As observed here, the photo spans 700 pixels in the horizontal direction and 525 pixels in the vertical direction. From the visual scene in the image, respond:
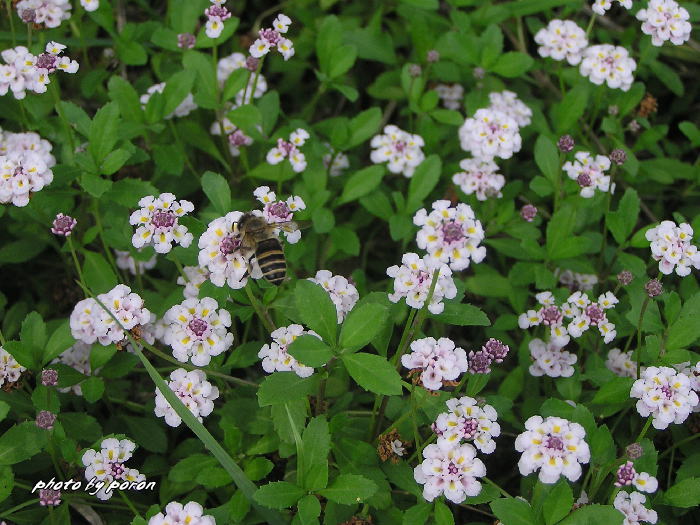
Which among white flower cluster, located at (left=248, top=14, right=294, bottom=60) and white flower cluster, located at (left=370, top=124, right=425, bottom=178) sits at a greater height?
white flower cluster, located at (left=248, top=14, right=294, bottom=60)

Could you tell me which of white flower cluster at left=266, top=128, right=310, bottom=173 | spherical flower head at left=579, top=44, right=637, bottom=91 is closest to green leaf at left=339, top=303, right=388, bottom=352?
white flower cluster at left=266, top=128, right=310, bottom=173

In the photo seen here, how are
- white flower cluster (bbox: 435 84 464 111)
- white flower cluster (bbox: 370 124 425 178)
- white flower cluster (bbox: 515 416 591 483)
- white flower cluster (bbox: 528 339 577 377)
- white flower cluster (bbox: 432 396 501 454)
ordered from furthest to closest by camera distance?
white flower cluster (bbox: 435 84 464 111) < white flower cluster (bbox: 370 124 425 178) < white flower cluster (bbox: 528 339 577 377) < white flower cluster (bbox: 432 396 501 454) < white flower cluster (bbox: 515 416 591 483)

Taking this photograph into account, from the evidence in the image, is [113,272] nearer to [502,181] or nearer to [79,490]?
[79,490]

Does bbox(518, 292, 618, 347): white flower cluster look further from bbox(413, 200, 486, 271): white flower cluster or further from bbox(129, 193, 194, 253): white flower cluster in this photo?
bbox(129, 193, 194, 253): white flower cluster

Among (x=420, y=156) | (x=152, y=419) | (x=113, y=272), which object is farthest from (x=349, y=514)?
(x=420, y=156)

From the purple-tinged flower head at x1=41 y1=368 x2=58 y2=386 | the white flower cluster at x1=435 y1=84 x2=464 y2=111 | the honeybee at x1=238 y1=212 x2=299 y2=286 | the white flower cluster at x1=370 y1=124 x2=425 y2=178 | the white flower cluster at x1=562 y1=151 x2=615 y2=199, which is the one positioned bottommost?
the purple-tinged flower head at x1=41 y1=368 x2=58 y2=386

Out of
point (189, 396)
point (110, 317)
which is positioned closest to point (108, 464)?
point (189, 396)

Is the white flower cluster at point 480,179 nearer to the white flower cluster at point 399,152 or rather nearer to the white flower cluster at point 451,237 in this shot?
the white flower cluster at point 399,152

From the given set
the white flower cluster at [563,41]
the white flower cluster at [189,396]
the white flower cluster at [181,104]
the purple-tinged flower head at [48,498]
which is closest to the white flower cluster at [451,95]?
the white flower cluster at [563,41]
